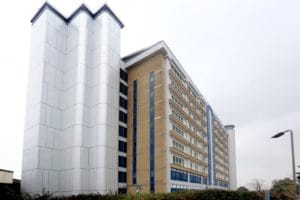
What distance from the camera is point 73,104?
48625 mm

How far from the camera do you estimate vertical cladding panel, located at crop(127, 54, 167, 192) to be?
47719 mm

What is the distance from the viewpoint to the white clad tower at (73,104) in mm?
45156

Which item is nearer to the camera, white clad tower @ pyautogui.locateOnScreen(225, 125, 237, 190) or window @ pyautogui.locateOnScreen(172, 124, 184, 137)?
window @ pyautogui.locateOnScreen(172, 124, 184, 137)

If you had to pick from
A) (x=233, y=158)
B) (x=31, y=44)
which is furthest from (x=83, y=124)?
(x=233, y=158)

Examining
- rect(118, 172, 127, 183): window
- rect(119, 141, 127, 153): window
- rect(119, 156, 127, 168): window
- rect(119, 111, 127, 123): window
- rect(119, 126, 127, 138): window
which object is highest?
rect(119, 111, 127, 123): window

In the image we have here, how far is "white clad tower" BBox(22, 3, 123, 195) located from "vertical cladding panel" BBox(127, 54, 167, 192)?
360 centimetres

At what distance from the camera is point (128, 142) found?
52531mm

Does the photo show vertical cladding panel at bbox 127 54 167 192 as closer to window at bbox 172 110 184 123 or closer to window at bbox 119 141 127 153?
window at bbox 119 141 127 153

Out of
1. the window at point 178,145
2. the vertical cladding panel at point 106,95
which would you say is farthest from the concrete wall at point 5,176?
the window at point 178,145

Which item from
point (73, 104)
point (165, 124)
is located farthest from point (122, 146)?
point (73, 104)

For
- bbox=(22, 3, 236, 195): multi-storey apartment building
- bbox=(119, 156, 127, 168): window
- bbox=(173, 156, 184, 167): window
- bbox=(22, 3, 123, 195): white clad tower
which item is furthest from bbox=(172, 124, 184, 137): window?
bbox=(22, 3, 123, 195): white clad tower

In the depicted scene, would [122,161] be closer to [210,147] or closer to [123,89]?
[123,89]

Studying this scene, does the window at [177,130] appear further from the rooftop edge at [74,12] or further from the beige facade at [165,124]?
the rooftop edge at [74,12]

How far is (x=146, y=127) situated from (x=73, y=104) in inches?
483
